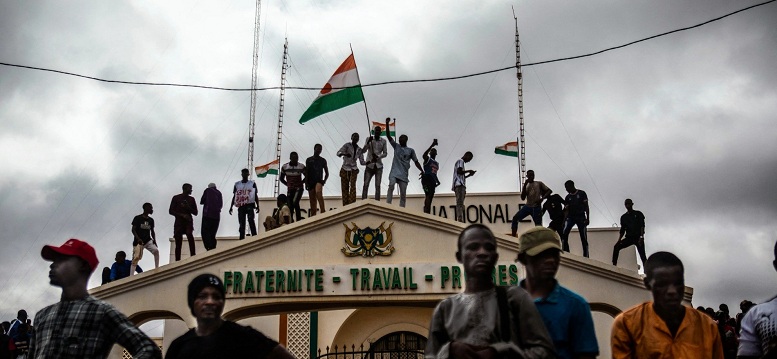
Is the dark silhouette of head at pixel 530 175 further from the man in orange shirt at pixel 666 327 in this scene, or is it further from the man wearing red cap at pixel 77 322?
the man wearing red cap at pixel 77 322

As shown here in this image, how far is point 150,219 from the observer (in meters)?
17.2

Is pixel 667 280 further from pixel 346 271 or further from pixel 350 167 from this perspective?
pixel 350 167

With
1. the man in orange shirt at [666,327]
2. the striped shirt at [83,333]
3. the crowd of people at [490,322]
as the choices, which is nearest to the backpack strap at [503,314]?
the crowd of people at [490,322]

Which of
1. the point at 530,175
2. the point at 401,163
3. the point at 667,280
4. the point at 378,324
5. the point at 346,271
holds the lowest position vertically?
the point at 667,280

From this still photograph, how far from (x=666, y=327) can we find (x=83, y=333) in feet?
11.2

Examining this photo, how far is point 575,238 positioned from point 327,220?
855cm

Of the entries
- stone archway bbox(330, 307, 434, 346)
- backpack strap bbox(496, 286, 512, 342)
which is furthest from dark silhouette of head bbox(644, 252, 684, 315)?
stone archway bbox(330, 307, 434, 346)

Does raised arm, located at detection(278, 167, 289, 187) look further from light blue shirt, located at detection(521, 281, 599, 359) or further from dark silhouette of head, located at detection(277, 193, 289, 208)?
light blue shirt, located at detection(521, 281, 599, 359)

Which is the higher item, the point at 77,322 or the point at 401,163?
the point at 401,163

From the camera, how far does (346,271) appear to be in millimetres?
16109

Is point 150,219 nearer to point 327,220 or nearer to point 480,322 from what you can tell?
point 327,220

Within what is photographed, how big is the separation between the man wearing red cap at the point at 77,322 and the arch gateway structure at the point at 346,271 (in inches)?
436

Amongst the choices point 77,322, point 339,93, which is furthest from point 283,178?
point 77,322

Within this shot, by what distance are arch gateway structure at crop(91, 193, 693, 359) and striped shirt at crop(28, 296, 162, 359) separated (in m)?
11.1
